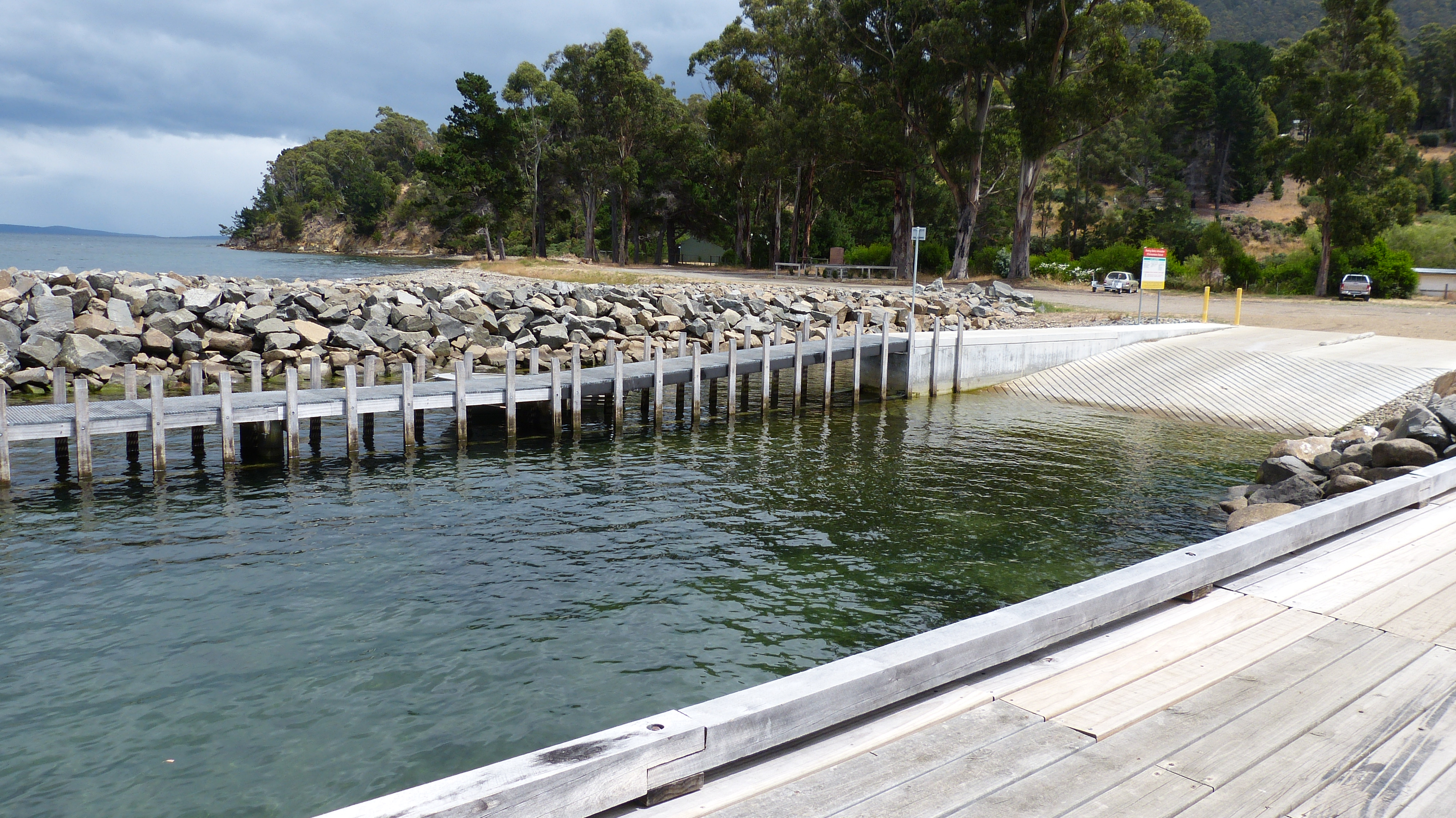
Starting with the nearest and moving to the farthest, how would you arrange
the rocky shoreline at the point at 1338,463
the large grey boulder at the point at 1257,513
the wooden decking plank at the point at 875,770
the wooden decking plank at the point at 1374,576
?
the wooden decking plank at the point at 875,770 → the wooden decking plank at the point at 1374,576 → the large grey boulder at the point at 1257,513 → the rocky shoreline at the point at 1338,463

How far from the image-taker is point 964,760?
4191 millimetres

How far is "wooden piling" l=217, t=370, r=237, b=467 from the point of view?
14.7m

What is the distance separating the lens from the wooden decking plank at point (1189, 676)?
15.1 ft

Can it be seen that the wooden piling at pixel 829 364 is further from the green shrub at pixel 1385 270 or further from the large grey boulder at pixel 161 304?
the green shrub at pixel 1385 270

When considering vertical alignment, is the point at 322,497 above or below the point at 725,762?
below

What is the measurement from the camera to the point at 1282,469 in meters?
14.4

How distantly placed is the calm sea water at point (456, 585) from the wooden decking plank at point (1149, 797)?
13.5ft

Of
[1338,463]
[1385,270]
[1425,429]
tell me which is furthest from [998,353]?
[1385,270]

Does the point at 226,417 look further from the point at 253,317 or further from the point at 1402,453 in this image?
the point at 1402,453

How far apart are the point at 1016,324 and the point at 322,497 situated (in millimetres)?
26225

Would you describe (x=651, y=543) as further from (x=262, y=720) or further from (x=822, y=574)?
(x=262, y=720)

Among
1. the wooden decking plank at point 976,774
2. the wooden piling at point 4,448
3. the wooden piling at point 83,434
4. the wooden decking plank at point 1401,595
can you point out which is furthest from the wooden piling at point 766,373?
the wooden decking plank at point 976,774

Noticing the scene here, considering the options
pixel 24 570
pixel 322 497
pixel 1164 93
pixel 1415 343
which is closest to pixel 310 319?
pixel 322 497

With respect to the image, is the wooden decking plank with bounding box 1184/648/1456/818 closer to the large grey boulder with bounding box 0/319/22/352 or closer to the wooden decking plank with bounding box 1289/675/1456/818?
the wooden decking plank with bounding box 1289/675/1456/818
